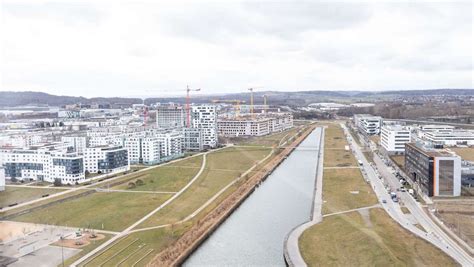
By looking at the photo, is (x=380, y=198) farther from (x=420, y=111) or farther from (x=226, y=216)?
(x=420, y=111)

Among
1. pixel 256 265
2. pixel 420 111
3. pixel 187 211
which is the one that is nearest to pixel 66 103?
pixel 420 111

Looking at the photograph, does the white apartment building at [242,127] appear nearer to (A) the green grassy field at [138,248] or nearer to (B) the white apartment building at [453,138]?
(B) the white apartment building at [453,138]

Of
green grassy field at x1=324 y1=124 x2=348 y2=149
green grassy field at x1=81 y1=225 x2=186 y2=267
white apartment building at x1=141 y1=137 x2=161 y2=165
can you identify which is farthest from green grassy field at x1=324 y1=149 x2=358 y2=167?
green grassy field at x1=81 y1=225 x2=186 y2=267

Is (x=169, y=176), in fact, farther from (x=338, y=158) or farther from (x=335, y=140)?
(x=335, y=140)

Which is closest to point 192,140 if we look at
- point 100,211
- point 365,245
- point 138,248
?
point 100,211

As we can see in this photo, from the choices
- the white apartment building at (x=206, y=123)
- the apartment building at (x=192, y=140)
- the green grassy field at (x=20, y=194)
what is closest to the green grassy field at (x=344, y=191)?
the green grassy field at (x=20, y=194)

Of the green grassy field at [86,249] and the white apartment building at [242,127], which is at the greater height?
the white apartment building at [242,127]
